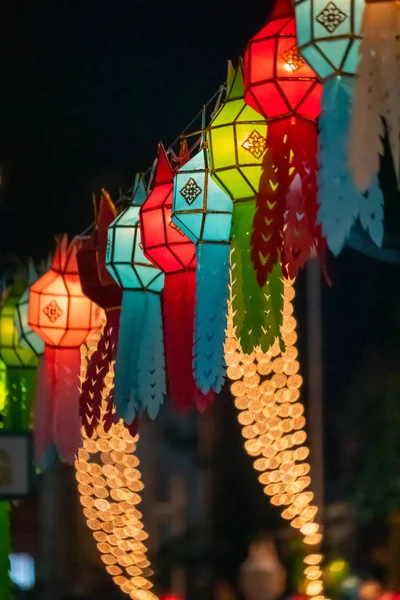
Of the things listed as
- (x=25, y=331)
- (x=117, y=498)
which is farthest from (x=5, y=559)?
(x=25, y=331)

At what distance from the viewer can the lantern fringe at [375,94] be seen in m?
2.08

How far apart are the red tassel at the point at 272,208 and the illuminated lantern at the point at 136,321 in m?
0.61

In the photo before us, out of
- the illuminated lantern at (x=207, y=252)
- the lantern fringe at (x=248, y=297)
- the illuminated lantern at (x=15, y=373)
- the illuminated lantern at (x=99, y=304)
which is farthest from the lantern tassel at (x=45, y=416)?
the lantern fringe at (x=248, y=297)

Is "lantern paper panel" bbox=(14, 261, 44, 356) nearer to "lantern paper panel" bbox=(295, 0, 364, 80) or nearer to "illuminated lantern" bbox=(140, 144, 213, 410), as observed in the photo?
"illuminated lantern" bbox=(140, 144, 213, 410)

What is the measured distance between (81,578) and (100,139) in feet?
11.0

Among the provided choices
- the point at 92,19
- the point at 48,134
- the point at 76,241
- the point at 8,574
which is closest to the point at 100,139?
the point at 48,134

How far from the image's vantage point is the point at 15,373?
4438 millimetres

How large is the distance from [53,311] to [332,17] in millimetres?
1893

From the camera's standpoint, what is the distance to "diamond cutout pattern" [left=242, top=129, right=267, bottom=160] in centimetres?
263

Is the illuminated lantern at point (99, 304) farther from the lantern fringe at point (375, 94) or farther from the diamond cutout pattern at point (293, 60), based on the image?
the lantern fringe at point (375, 94)

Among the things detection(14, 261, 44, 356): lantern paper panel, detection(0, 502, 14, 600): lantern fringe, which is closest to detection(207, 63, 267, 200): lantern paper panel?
detection(14, 261, 44, 356): lantern paper panel

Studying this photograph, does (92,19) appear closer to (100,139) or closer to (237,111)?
(100,139)

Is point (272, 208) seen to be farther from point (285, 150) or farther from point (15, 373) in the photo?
point (15, 373)

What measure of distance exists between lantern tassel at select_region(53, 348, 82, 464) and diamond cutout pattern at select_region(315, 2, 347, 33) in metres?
1.85
